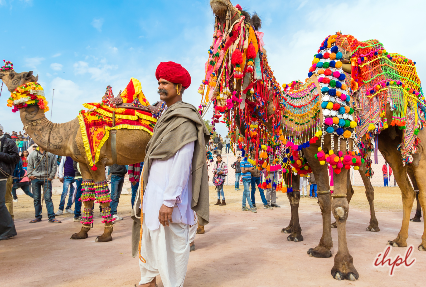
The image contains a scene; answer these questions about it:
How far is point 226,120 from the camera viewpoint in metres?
3.89

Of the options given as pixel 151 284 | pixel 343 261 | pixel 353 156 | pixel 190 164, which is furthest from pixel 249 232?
pixel 190 164

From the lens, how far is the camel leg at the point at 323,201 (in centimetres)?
409

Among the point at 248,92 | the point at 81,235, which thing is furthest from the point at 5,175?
the point at 248,92

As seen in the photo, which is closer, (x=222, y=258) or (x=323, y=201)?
(x=222, y=258)

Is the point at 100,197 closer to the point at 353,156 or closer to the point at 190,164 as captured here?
the point at 190,164

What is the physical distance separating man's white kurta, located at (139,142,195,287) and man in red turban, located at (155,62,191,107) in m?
0.57

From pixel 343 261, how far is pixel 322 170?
150 cm

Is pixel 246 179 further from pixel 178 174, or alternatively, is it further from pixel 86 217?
pixel 178 174

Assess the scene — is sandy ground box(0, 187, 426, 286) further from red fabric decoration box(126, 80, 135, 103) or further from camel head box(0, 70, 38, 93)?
camel head box(0, 70, 38, 93)

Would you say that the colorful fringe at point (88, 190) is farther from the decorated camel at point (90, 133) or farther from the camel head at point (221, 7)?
the camel head at point (221, 7)

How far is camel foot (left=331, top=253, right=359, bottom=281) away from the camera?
3.19m

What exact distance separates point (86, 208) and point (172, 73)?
3891 millimetres

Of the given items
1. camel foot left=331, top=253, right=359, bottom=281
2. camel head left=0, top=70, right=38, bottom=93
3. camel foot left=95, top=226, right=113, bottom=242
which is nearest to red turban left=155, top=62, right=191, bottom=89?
camel foot left=331, top=253, right=359, bottom=281

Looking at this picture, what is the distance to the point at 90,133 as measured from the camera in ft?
17.0
